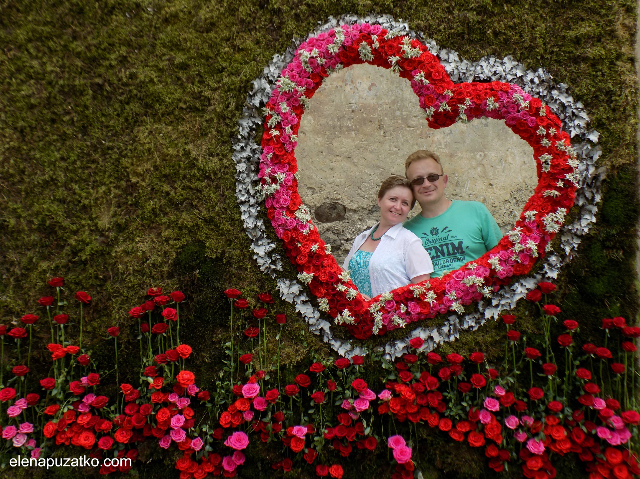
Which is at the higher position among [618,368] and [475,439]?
[618,368]

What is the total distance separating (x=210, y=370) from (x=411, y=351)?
1561mm

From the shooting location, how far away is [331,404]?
3088mm

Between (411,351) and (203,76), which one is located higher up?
(203,76)

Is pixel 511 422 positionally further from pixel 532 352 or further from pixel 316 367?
pixel 316 367

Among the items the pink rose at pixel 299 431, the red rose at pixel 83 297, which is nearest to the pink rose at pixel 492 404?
the pink rose at pixel 299 431

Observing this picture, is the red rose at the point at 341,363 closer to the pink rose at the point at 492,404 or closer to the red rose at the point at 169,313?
the pink rose at the point at 492,404

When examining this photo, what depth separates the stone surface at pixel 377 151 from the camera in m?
3.22

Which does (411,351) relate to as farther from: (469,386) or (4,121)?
(4,121)

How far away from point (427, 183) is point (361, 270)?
2.76 ft

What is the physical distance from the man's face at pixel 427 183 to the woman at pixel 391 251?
7cm

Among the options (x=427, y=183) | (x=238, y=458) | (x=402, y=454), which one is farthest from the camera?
(x=427, y=183)

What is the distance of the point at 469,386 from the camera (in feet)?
9.87

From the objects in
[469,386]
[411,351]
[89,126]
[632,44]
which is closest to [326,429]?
[411,351]

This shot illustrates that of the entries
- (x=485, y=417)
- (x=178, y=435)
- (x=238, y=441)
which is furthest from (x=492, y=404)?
(x=178, y=435)
